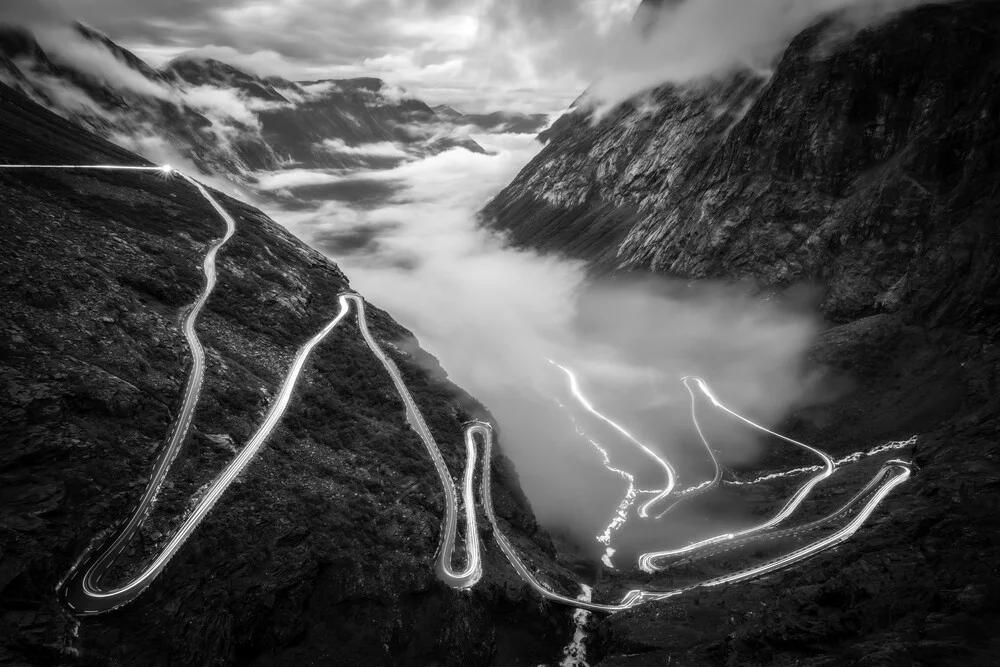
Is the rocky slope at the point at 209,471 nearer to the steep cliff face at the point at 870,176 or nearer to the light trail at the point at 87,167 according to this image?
the light trail at the point at 87,167

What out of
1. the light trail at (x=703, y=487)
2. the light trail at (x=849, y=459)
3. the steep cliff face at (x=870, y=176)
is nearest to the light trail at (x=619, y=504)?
the light trail at (x=703, y=487)

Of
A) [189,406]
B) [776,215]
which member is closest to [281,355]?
[189,406]

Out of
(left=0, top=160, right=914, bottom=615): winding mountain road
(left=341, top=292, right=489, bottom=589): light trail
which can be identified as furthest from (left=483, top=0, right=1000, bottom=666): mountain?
(left=341, top=292, right=489, bottom=589): light trail

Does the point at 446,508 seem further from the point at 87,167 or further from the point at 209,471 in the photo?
the point at 87,167

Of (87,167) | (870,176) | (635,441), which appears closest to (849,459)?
(635,441)

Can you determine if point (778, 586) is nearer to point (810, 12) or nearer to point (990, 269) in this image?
point (990, 269)

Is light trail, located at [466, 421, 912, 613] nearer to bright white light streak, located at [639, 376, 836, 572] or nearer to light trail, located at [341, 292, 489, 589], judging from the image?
light trail, located at [341, 292, 489, 589]
